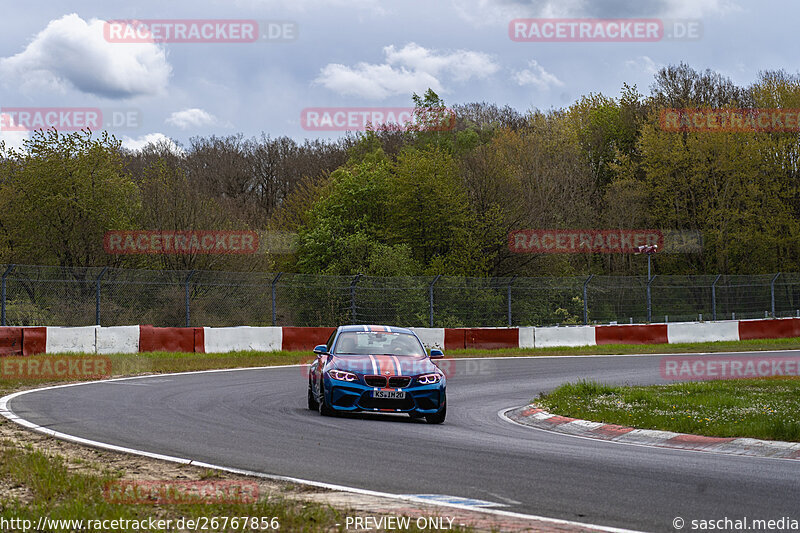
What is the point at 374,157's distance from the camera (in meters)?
61.2

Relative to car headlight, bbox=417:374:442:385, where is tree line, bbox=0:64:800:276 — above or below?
above

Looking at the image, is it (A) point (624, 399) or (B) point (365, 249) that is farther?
(B) point (365, 249)

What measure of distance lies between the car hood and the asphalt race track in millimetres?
722

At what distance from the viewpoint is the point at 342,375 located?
40.7 feet

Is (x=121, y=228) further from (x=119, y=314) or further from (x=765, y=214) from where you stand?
(x=765, y=214)

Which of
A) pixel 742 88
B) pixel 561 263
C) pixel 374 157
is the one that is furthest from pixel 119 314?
pixel 742 88

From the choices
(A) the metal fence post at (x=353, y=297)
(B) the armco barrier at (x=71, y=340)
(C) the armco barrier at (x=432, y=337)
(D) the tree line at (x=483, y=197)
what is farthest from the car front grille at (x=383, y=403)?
(D) the tree line at (x=483, y=197)

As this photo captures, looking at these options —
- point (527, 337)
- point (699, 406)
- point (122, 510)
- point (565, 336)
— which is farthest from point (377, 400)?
point (565, 336)

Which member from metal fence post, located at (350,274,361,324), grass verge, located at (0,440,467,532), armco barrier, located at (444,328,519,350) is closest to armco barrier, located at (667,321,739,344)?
armco barrier, located at (444,328,519,350)

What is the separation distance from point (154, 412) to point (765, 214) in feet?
161

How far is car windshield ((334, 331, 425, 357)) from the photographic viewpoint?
44.1ft

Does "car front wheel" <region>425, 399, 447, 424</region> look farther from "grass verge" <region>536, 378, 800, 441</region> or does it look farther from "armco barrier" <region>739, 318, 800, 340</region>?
"armco barrier" <region>739, 318, 800, 340</region>

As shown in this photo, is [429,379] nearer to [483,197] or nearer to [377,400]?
[377,400]

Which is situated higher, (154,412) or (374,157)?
(374,157)
